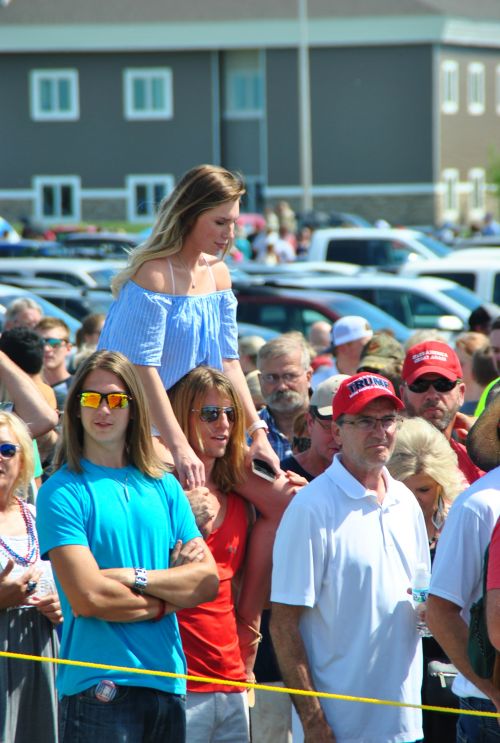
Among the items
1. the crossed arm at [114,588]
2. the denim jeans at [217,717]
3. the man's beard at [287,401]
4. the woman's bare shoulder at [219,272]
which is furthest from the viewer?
the man's beard at [287,401]

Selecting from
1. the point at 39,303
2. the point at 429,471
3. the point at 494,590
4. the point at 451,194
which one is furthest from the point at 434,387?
the point at 451,194

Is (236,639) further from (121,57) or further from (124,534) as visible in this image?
(121,57)

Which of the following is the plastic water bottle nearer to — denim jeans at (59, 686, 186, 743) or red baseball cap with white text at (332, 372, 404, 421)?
red baseball cap with white text at (332, 372, 404, 421)

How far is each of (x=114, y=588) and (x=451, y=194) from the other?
55.0 m

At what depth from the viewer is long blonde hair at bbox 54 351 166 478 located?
15.6ft

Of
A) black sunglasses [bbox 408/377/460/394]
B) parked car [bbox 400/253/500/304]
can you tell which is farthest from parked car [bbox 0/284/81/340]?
black sunglasses [bbox 408/377/460/394]

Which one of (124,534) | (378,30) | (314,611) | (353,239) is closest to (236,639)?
(314,611)

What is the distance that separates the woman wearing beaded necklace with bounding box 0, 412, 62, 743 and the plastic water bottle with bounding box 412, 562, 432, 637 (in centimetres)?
142

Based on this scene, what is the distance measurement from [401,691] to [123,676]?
103 centimetres

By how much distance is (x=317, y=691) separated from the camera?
474 cm

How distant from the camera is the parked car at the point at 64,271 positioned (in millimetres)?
20156

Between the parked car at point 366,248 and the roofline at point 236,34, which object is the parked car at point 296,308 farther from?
the roofline at point 236,34

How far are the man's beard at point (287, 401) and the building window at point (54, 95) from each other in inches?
2064

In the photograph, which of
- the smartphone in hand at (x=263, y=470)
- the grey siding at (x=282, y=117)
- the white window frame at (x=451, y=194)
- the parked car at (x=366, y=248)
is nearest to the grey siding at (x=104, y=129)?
the grey siding at (x=282, y=117)
